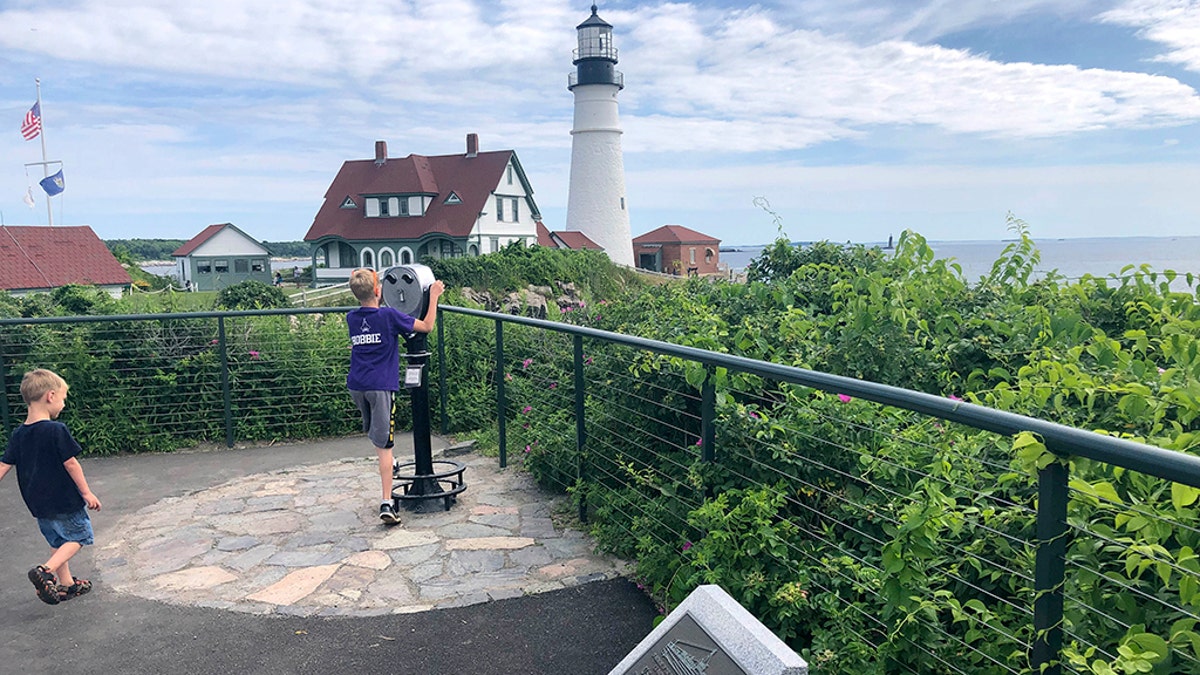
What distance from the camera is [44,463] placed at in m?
4.42

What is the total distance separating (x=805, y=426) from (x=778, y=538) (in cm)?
50

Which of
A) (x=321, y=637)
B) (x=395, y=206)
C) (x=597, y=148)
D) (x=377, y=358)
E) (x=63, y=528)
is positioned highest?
(x=597, y=148)

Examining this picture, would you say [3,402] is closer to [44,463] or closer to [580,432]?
[44,463]

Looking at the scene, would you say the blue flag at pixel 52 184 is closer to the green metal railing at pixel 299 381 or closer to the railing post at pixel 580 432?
the green metal railing at pixel 299 381

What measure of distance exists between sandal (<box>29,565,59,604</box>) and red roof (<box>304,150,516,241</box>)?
4204cm

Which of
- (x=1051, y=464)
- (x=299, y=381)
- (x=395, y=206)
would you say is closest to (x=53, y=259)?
(x=395, y=206)

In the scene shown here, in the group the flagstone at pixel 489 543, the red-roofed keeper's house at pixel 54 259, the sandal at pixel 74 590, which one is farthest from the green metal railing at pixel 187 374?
the red-roofed keeper's house at pixel 54 259

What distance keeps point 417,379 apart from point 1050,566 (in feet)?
14.1

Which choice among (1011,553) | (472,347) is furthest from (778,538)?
(472,347)

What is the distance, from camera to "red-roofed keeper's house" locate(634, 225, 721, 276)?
68.3m

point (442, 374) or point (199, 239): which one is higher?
point (199, 239)

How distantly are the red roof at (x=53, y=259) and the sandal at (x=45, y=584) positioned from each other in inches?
1491

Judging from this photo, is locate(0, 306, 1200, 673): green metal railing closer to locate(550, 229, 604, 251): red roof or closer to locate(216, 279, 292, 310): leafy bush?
locate(216, 279, 292, 310): leafy bush

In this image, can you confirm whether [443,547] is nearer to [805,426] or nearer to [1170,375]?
[805,426]
